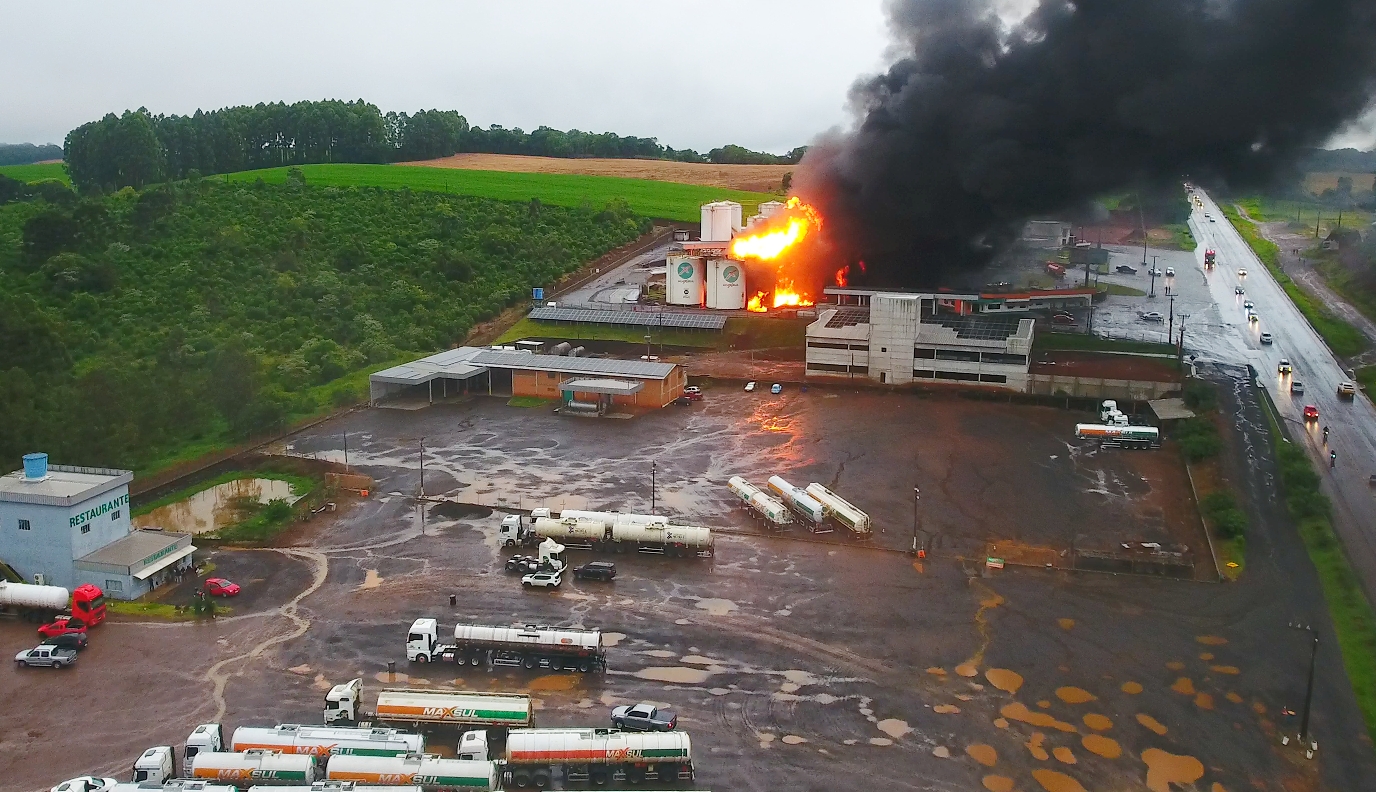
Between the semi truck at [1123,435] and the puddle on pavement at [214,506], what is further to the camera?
the semi truck at [1123,435]

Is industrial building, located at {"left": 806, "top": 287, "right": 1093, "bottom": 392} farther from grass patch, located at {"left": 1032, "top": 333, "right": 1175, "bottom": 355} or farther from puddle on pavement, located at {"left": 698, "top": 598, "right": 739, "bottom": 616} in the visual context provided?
puddle on pavement, located at {"left": 698, "top": 598, "right": 739, "bottom": 616}

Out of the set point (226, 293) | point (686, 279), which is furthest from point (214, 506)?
point (686, 279)

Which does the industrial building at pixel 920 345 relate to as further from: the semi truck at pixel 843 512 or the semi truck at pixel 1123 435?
the semi truck at pixel 843 512

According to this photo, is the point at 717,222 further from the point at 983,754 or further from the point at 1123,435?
the point at 983,754

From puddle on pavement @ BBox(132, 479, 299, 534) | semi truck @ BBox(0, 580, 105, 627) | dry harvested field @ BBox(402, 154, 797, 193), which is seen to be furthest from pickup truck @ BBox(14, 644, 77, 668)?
dry harvested field @ BBox(402, 154, 797, 193)

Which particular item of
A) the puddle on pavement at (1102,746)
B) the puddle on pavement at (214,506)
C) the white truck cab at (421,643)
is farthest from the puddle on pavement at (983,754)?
the puddle on pavement at (214,506)
